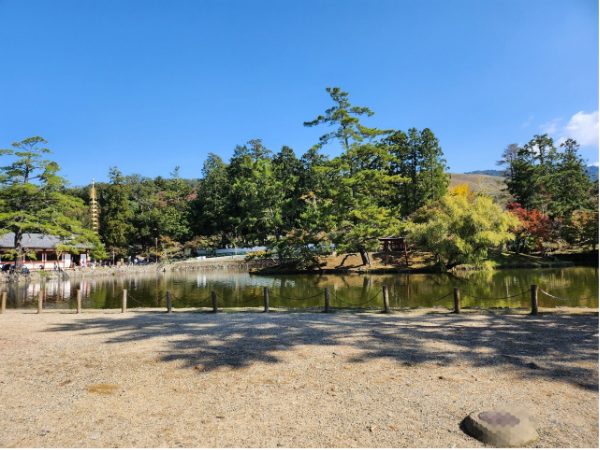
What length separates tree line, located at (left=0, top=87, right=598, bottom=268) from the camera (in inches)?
1018

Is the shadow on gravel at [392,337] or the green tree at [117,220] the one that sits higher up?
the green tree at [117,220]

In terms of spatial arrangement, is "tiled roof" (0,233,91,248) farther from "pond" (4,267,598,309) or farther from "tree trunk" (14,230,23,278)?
"pond" (4,267,598,309)

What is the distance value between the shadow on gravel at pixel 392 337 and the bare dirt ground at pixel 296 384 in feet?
0.12

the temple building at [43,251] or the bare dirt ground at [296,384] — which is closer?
the bare dirt ground at [296,384]

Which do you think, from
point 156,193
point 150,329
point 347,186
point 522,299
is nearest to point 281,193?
point 347,186

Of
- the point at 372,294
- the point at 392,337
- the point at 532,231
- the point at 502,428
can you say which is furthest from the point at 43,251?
the point at 532,231

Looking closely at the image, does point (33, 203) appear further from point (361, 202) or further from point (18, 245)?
point (361, 202)

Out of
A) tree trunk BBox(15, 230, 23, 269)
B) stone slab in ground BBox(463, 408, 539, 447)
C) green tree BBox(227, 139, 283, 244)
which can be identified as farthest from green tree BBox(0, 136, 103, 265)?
stone slab in ground BBox(463, 408, 539, 447)

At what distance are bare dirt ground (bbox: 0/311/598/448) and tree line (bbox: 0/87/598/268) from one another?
18781mm

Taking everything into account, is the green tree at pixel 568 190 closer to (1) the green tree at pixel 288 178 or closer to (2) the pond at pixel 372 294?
(2) the pond at pixel 372 294

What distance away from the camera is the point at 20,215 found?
84.0ft

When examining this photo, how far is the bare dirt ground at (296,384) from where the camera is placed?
11.7 ft

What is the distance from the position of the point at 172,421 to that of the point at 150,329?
4820 mm

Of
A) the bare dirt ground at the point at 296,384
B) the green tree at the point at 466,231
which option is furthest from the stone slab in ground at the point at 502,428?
the green tree at the point at 466,231
